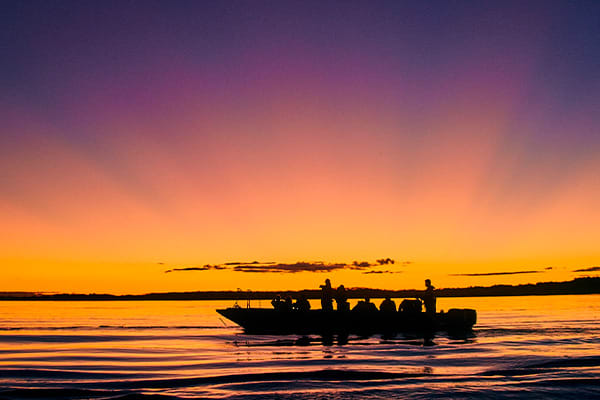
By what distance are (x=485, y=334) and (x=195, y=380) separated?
26.0 m

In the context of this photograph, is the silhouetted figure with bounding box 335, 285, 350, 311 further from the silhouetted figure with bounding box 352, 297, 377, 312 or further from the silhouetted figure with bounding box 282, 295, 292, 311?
the silhouetted figure with bounding box 282, 295, 292, 311

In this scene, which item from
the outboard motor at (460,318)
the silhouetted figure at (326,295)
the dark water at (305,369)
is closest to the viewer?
the dark water at (305,369)

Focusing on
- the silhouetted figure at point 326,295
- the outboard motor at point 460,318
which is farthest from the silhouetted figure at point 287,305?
the outboard motor at point 460,318

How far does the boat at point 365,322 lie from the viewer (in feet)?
120

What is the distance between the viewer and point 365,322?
120 ft

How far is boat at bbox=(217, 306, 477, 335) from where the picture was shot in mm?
36469

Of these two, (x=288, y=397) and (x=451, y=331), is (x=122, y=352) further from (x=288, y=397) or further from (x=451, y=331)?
(x=451, y=331)

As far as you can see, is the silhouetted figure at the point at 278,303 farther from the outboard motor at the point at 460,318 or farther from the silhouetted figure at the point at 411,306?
the outboard motor at the point at 460,318

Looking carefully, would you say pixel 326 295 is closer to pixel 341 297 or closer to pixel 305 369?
pixel 341 297

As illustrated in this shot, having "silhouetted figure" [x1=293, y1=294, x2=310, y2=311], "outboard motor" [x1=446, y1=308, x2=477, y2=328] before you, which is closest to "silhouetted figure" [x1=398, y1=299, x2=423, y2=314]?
"outboard motor" [x1=446, y1=308, x2=477, y2=328]

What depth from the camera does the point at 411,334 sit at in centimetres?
3788

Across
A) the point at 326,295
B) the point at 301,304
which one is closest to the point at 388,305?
the point at 326,295

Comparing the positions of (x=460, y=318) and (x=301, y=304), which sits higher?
(x=301, y=304)

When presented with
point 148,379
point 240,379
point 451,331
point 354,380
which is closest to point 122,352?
point 148,379
